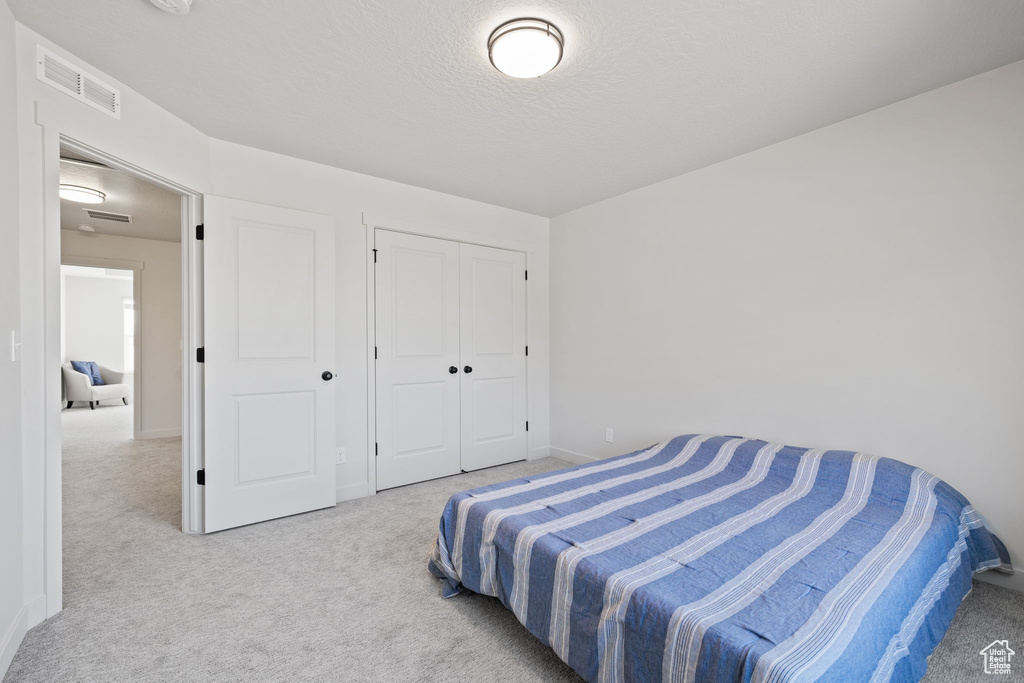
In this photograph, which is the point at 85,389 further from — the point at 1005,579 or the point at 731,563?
the point at 1005,579

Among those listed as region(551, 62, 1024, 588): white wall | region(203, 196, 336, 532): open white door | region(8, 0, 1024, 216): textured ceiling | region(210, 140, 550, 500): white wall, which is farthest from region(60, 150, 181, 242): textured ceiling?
region(551, 62, 1024, 588): white wall

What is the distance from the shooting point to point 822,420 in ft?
8.83

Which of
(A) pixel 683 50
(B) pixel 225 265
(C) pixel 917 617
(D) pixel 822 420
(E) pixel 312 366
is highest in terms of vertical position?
(A) pixel 683 50

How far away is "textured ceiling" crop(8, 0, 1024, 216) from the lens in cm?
175

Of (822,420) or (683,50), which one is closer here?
(683,50)

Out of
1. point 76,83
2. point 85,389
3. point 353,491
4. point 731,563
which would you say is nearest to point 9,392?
point 76,83

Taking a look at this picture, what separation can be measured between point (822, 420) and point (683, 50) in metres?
2.18

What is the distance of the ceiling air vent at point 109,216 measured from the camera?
14.2 feet

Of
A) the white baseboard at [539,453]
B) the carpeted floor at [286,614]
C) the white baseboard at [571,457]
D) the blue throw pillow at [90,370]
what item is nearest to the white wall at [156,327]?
the carpeted floor at [286,614]

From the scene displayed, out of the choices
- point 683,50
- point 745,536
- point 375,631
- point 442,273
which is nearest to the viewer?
point 745,536

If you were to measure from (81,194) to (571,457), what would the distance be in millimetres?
4773

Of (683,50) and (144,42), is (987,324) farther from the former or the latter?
(144,42)

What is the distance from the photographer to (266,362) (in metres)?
2.94

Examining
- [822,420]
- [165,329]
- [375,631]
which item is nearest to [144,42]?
[375,631]
